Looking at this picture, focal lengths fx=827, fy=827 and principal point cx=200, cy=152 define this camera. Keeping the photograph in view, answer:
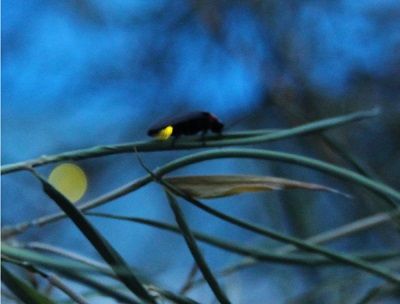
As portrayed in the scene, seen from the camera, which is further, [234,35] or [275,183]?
[234,35]

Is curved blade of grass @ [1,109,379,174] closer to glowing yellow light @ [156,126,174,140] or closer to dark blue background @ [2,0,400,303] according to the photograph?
glowing yellow light @ [156,126,174,140]

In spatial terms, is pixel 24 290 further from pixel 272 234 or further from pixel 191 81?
pixel 191 81

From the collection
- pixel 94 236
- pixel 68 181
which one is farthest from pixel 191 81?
pixel 94 236

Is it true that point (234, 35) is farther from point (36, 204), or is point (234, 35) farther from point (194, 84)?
point (36, 204)

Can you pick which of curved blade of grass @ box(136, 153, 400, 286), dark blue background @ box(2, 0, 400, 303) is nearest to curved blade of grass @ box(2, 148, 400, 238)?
curved blade of grass @ box(136, 153, 400, 286)

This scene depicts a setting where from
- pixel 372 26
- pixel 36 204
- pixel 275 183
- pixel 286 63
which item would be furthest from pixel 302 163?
pixel 372 26
